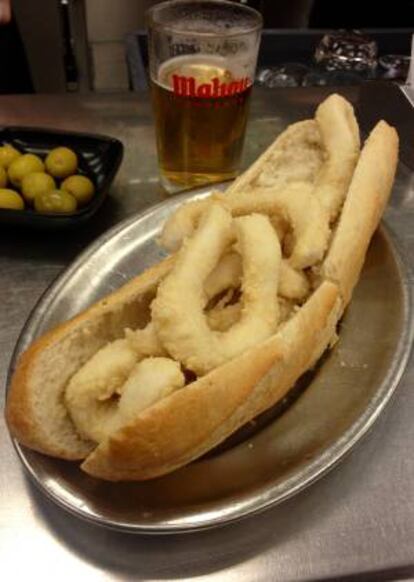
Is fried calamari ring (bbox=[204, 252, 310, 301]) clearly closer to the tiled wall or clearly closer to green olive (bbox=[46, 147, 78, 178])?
green olive (bbox=[46, 147, 78, 178])

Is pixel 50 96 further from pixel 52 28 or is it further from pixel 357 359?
pixel 52 28

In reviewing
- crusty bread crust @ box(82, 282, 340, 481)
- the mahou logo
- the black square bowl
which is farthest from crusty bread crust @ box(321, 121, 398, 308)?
the black square bowl

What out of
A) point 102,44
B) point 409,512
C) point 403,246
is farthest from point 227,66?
point 102,44

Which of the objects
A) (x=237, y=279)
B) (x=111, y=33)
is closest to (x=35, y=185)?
(x=237, y=279)

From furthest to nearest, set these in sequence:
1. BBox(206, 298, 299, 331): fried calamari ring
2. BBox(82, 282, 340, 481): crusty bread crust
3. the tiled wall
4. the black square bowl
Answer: the tiled wall → the black square bowl → BBox(206, 298, 299, 331): fried calamari ring → BBox(82, 282, 340, 481): crusty bread crust

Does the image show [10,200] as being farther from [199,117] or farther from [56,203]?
[199,117]

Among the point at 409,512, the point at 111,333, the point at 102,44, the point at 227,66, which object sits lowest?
the point at 102,44

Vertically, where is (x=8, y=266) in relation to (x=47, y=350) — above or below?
below
